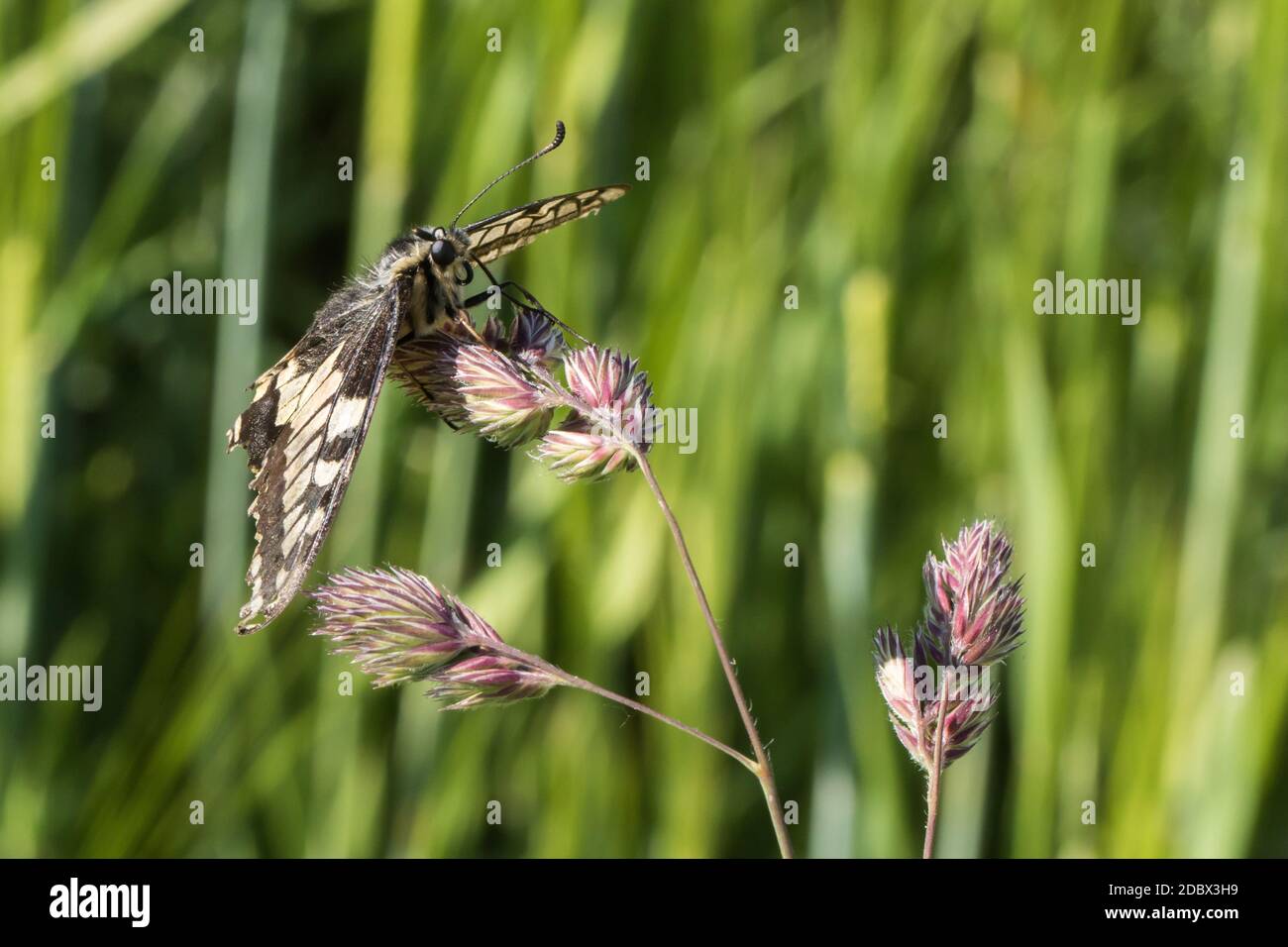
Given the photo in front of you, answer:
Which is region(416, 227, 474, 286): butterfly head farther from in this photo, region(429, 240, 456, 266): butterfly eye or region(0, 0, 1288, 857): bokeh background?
region(0, 0, 1288, 857): bokeh background

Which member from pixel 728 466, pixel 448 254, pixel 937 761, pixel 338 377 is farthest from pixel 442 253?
pixel 728 466

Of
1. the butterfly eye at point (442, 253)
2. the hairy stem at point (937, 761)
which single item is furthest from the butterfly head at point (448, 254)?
the hairy stem at point (937, 761)

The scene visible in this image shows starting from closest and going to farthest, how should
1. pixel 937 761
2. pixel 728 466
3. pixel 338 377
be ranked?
1. pixel 937 761
2. pixel 338 377
3. pixel 728 466

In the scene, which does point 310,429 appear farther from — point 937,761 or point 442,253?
point 937,761

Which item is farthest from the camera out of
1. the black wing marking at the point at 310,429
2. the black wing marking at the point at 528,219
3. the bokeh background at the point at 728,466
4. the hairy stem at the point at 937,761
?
the bokeh background at the point at 728,466

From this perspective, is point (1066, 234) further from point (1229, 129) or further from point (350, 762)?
point (350, 762)

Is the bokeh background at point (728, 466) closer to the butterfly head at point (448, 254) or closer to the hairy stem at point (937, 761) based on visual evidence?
the butterfly head at point (448, 254)

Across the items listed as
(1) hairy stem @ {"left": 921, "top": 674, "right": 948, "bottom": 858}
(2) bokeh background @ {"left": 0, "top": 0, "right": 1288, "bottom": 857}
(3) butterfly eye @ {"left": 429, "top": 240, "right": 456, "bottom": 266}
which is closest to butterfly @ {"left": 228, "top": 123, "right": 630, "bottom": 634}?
(3) butterfly eye @ {"left": 429, "top": 240, "right": 456, "bottom": 266}
